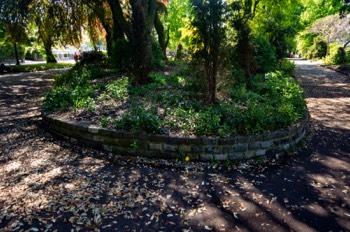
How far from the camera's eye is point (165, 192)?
3508 millimetres

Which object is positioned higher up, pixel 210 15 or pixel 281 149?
pixel 210 15

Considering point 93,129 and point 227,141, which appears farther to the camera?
point 93,129

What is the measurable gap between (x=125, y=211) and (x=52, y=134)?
11.0 ft

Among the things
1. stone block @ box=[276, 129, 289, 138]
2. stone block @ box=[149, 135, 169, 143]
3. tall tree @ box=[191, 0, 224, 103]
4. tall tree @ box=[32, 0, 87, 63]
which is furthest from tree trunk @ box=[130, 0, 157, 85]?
tall tree @ box=[32, 0, 87, 63]

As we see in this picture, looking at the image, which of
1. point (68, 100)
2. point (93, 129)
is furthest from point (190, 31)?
point (68, 100)

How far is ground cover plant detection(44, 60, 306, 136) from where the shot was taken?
4648mm

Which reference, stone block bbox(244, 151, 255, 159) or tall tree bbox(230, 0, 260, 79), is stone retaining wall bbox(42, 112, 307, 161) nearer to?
stone block bbox(244, 151, 255, 159)

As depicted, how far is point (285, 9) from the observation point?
1605 centimetres

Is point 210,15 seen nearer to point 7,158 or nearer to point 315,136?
point 315,136

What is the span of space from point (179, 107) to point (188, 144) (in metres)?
1.47

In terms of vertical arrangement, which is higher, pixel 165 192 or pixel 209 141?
pixel 209 141

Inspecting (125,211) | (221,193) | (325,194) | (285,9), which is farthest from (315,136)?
(285,9)

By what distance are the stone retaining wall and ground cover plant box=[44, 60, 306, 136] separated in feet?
0.60

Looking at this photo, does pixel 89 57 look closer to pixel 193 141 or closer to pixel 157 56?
pixel 157 56
